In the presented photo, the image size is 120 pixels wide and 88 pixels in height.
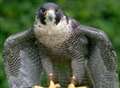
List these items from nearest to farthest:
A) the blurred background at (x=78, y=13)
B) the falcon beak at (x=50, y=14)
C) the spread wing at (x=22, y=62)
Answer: the falcon beak at (x=50, y=14) → the spread wing at (x=22, y=62) → the blurred background at (x=78, y=13)

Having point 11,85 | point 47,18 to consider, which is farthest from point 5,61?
point 47,18

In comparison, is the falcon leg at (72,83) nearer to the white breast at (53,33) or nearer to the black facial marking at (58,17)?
the white breast at (53,33)

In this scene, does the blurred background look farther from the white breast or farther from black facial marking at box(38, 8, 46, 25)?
black facial marking at box(38, 8, 46, 25)

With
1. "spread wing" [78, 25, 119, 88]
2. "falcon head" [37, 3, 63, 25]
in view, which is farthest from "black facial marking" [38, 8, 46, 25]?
"spread wing" [78, 25, 119, 88]

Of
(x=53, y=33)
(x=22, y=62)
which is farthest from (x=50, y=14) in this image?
(x=22, y=62)

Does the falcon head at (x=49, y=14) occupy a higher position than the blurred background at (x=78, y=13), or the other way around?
the blurred background at (x=78, y=13)

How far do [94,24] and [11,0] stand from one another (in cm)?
115

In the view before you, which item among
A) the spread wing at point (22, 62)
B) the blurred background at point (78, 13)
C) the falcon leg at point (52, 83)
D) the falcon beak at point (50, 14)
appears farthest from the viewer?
the blurred background at point (78, 13)

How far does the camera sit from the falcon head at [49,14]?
686 centimetres

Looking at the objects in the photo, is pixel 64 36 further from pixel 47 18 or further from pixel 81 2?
pixel 81 2

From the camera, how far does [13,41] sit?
7273mm

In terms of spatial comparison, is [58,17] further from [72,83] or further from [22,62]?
[22,62]

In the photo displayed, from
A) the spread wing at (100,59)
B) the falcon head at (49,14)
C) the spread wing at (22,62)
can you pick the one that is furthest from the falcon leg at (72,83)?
the falcon head at (49,14)

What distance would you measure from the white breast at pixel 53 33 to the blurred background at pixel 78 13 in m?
2.95
